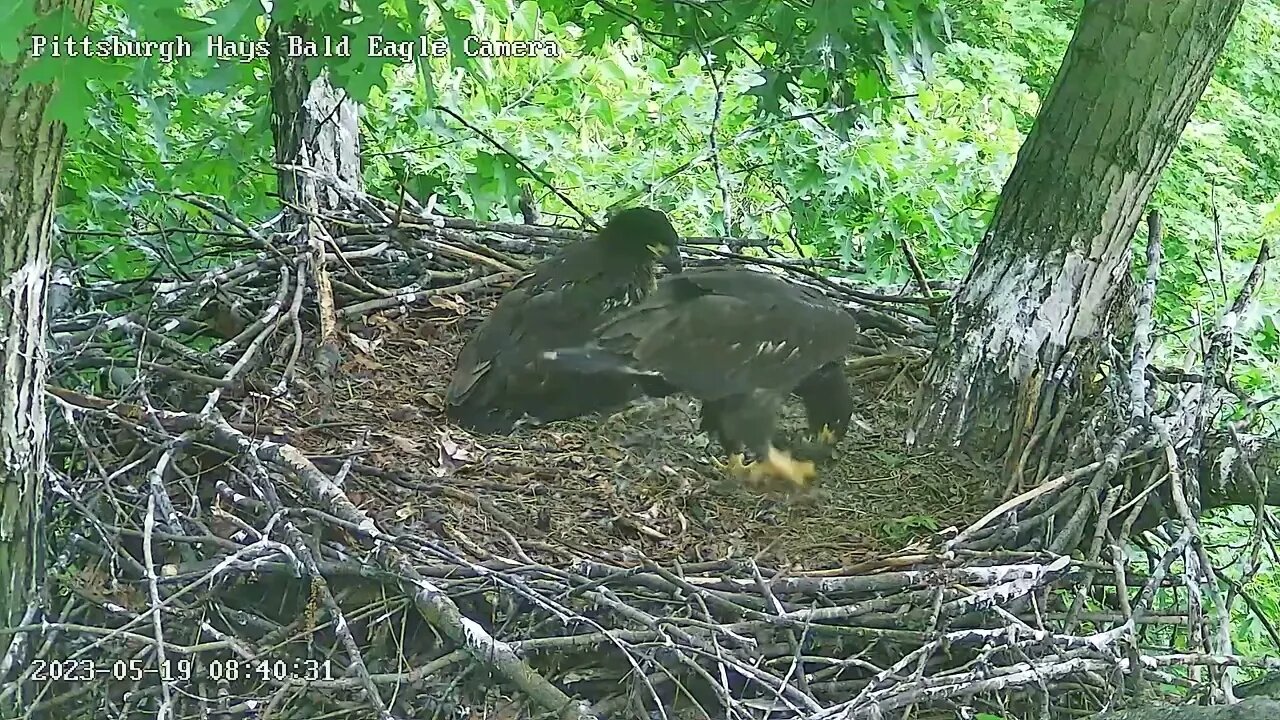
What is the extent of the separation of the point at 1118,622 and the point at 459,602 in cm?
160

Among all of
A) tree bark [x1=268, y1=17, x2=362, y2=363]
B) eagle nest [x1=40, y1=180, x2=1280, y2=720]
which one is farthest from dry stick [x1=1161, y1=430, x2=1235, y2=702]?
tree bark [x1=268, y1=17, x2=362, y2=363]

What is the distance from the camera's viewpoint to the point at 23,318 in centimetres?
234

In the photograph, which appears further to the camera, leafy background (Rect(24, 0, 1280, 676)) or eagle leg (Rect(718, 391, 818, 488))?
leafy background (Rect(24, 0, 1280, 676))

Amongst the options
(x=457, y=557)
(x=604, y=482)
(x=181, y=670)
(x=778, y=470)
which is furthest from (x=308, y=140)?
(x=181, y=670)

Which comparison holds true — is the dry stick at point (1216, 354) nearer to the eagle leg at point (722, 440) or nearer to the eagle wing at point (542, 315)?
the eagle leg at point (722, 440)

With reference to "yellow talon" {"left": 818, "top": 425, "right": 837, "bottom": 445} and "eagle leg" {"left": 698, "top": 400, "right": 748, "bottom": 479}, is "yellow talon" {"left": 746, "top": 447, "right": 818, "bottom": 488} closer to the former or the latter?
"eagle leg" {"left": 698, "top": 400, "right": 748, "bottom": 479}

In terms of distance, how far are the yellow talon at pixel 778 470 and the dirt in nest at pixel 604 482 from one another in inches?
2.4

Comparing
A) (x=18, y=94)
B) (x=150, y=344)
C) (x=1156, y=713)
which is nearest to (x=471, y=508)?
(x=150, y=344)

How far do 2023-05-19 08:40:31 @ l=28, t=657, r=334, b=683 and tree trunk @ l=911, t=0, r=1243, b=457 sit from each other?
7.10 ft

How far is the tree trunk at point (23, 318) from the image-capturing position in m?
2.18

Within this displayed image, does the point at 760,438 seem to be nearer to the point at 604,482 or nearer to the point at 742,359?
the point at 742,359

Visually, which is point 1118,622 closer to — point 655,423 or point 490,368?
point 655,423

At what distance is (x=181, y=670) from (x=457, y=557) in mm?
652

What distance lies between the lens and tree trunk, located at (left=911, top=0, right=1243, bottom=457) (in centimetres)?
337
